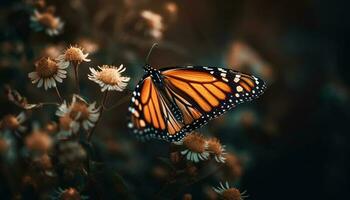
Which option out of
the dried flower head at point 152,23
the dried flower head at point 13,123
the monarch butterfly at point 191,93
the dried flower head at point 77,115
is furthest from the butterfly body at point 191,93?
the dried flower head at point 152,23

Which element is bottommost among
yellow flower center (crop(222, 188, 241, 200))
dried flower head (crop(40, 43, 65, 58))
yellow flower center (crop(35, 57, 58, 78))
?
yellow flower center (crop(222, 188, 241, 200))

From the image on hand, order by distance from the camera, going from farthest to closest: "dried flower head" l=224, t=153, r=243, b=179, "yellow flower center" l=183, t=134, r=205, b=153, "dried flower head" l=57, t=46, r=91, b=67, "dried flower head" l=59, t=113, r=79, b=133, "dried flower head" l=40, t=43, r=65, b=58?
"dried flower head" l=40, t=43, r=65, b=58, "dried flower head" l=224, t=153, r=243, b=179, "dried flower head" l=57, t=46, r=91, b=67, "yellow flower center" l=183, t=134, r=205, b=153, "dried flower head" l=59, t=113, r=79, b=133

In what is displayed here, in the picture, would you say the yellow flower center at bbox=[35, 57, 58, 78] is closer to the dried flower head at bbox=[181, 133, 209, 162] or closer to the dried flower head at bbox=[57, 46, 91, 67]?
the dried flower head at bbox=[57, 46, 91, 67]

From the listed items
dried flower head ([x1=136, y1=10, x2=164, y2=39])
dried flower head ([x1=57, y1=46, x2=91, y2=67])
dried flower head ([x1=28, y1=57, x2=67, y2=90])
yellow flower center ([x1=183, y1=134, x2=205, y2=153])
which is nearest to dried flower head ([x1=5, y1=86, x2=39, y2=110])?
dried flower head ([x1=28, y1=57, x2=67, y2=90])

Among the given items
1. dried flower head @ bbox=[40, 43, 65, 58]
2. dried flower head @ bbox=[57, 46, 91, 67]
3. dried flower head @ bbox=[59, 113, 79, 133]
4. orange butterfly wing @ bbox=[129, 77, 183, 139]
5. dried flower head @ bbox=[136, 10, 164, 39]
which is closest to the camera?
orange butterfly wing @ bbox=[129, 77, 183, 139]

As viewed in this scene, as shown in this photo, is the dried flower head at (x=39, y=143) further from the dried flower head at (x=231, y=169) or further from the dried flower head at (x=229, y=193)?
the dried flower head at (x=231, y=169)

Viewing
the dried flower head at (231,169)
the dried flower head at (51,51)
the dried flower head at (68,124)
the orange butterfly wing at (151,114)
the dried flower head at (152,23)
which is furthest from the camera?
the dried flower head at (152,23)

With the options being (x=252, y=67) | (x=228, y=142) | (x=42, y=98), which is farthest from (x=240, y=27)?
(x=42, y=98)
